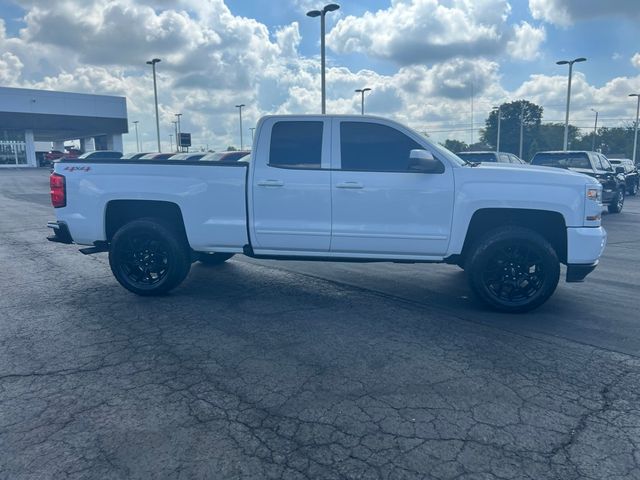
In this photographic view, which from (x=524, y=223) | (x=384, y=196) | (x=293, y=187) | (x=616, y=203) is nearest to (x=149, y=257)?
(x=293, y=187)

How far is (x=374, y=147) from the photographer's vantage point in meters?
5.73

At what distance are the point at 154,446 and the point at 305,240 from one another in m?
3.19

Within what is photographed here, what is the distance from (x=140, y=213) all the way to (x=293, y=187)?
2092 mm

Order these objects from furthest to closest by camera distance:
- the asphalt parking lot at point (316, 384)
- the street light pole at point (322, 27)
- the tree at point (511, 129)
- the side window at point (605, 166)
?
the tree at point (511, 129), the street light pole at point (322, 27), the side window at point (605, 166), the asphalt parking lot at point (316, 384)

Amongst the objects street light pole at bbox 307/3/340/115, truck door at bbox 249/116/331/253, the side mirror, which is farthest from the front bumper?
street light pole at bbox 307/3/340/115

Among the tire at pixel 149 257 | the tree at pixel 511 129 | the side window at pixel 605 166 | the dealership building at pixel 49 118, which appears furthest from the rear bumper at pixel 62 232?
the tree at pixel 511 129

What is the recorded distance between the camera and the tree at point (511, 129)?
96.7 m

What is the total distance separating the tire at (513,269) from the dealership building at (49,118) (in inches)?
2297

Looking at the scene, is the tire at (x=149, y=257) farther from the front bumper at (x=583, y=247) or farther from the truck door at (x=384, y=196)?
the front bumper at (x=583, y=247)

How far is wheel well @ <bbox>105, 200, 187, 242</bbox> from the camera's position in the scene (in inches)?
245

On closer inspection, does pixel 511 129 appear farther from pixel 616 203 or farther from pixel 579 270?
pixel 579 270

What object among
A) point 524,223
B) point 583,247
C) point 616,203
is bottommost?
point 616,203

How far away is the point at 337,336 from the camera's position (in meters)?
4.80

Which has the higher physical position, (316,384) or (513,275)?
(513,275)
